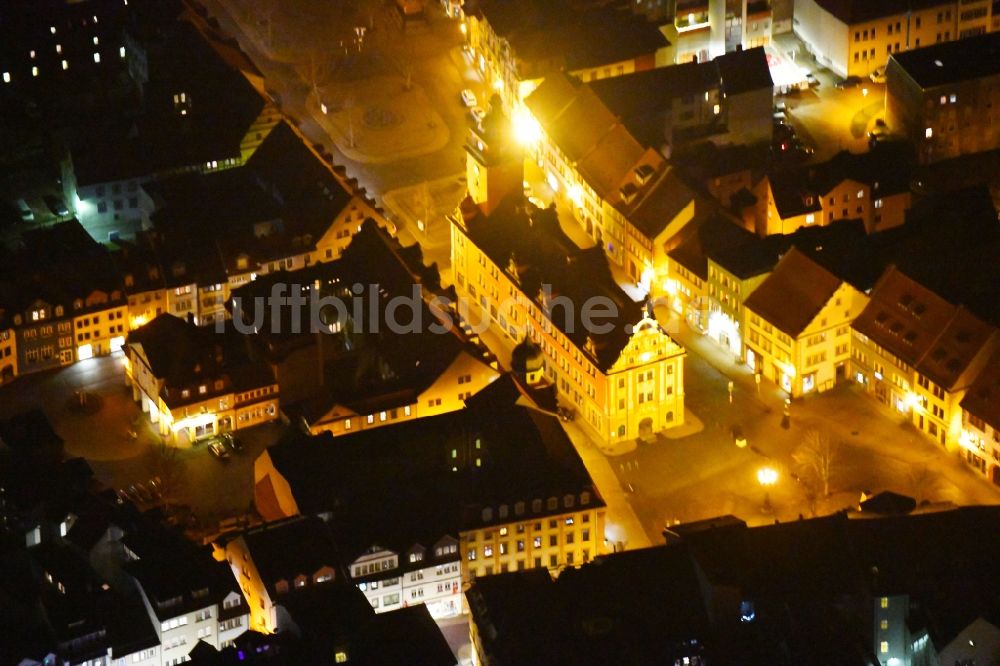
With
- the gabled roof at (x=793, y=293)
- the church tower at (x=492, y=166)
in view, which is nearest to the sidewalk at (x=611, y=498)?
the gabled roof at (x=793, y=293)


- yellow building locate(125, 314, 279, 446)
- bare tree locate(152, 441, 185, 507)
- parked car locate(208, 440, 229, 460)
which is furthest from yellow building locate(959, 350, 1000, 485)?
bare tree locate(152, 441, 185, 507)

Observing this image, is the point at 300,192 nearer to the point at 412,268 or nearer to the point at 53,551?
the point at 412,268

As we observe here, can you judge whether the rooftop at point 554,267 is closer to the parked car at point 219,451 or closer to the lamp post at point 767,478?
the lamp post at point 767,478

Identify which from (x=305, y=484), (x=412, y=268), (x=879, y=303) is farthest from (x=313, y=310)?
(x=879, y=303)

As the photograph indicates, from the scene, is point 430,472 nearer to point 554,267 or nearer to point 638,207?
point 554,267

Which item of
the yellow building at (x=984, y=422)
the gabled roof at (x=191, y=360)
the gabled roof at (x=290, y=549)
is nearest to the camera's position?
the gabled roof at (x=290, y=549)

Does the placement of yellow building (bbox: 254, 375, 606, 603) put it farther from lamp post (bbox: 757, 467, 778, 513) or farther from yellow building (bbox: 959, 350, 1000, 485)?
yellow building (bbox: 959, 350, 1000, 485)

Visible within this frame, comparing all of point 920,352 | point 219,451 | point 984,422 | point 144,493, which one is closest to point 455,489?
point 219,451
